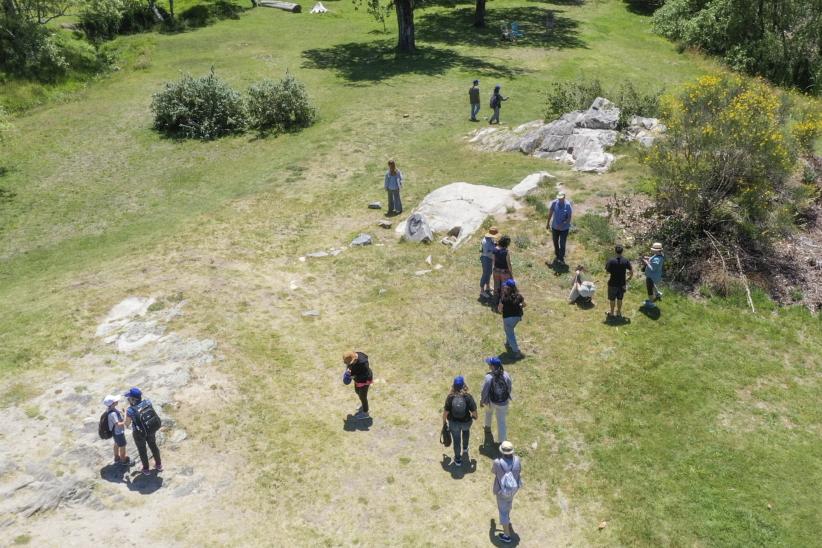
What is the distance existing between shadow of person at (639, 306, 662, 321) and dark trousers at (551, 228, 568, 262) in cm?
299

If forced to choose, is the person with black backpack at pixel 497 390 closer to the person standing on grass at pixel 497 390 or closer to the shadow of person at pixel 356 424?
the person standing on grass at pixel 497 390

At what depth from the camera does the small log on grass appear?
183 ft

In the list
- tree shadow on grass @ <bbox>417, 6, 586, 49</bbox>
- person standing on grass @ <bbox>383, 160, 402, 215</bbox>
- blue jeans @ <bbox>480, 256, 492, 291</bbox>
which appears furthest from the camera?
tree shadow on grass @ <bbox>417, 6, 586, 49</bbox>

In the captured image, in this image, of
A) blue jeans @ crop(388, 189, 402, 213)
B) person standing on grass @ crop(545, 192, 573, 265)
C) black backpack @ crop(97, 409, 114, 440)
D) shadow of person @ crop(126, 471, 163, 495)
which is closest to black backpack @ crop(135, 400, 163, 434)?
black backpack @ crop(97, 409, 114, 440)

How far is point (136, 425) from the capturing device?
12109 millimetres

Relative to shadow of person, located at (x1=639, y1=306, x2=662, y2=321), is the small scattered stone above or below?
above

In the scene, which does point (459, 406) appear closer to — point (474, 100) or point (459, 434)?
point (459, 434)

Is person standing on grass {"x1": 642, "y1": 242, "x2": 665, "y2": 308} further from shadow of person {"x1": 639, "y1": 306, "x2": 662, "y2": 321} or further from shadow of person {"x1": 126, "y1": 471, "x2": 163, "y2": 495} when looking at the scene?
shadow of person {"x1": 126, "y1": 471, "x2": 163, "y2": 495}

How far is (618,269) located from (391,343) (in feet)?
20.5

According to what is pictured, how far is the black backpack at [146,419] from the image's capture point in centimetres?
1208

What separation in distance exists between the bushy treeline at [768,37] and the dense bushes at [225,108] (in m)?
29.5

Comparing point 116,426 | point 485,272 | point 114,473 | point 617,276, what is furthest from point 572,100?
point 114,473

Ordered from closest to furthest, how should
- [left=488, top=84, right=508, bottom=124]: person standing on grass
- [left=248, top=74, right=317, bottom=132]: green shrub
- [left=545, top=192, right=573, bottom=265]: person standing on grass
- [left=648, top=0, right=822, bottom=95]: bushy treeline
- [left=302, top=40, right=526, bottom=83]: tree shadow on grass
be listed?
[left=545, top=192, right=573, bottom=265]: person standing on grass < [left=488, top=84, right=508, bottom=124]: person standing on grass < [left=248, top=74, right=317, bottom=132]: green shrub < [left=648, top=0, right=822, bottom=95]: bushy treeline < [left=302, top=40, right=526, bottom=83]: tree shadow on grass

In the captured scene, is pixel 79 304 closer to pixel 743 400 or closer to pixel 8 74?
pixel 743 400
